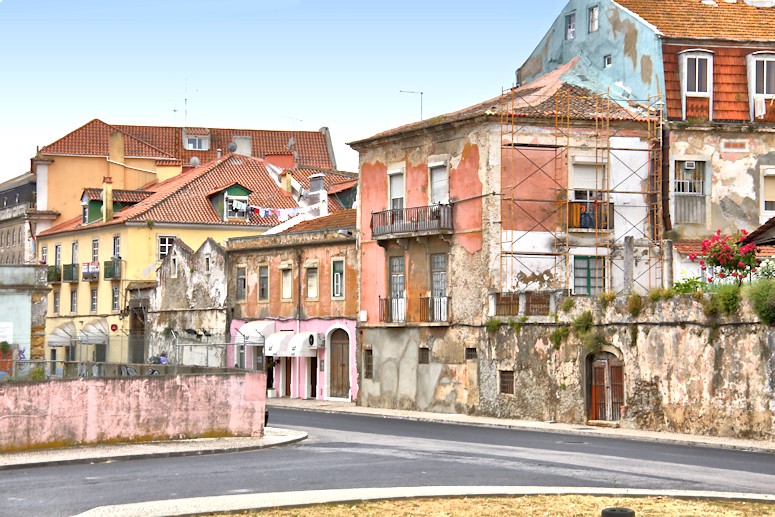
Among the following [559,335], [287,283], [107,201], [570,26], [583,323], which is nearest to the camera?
[583,323]

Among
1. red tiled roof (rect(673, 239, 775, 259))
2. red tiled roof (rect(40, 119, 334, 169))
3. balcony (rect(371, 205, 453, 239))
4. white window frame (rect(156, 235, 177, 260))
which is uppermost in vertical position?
red tiled roof (rect(40, 119, 334, 169))

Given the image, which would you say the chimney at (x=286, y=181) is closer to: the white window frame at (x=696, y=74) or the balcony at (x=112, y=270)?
the balcony at (x=112, y=270)

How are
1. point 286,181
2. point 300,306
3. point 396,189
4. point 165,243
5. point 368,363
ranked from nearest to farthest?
point 396,189 < point 368,363 < point 300,306 < point 165,243 < point 286,181

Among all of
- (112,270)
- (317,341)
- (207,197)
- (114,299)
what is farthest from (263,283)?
(114,299)

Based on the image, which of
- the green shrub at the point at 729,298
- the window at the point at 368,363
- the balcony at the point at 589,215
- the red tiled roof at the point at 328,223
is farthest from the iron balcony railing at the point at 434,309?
the green shrub at the point at 729,298

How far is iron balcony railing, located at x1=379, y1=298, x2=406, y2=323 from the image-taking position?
48.6m

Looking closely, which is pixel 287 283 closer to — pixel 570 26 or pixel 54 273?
pixel 570 26

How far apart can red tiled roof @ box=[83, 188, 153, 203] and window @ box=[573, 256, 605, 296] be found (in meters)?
34.7

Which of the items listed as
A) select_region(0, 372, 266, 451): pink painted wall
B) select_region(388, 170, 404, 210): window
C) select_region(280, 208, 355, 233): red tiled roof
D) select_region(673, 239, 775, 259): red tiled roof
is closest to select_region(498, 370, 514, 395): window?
select_region(673, 239, 775, 259): red tiled roof

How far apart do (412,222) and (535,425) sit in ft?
38.2

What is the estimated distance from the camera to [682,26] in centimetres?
4709

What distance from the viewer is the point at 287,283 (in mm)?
56906

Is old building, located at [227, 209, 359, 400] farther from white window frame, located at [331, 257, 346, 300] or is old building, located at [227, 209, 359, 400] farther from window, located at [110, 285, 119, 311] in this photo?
window, located at [110, 285, 119, 311]

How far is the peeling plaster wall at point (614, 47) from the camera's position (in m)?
46.5
